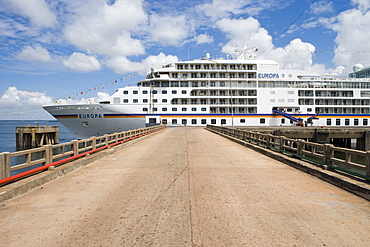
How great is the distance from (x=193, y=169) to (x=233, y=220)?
17.6ft

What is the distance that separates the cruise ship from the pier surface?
46.1 m

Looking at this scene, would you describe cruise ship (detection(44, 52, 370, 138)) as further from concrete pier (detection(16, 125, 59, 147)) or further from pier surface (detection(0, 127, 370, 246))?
pier surface (detection(0, 127, 370, 246))

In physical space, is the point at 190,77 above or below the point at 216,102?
above

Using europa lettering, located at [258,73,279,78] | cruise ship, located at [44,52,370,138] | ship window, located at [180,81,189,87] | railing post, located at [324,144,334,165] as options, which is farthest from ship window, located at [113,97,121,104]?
railing post, located at [324,144,334,165]

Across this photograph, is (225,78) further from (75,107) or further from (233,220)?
(233,220)

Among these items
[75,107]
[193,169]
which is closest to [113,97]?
[75,107]

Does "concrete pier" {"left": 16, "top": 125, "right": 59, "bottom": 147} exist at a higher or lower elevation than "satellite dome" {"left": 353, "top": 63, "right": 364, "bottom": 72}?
lower

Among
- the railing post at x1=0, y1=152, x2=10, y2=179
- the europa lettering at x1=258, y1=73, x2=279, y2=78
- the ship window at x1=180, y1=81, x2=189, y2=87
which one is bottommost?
the railing post at x1=0, y1=152, x2=10, y2=179

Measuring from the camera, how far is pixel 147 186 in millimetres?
7723

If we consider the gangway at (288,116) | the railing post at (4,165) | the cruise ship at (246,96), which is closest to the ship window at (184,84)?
the cruise ship at (246,96)

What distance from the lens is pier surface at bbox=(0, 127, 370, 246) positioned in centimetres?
431

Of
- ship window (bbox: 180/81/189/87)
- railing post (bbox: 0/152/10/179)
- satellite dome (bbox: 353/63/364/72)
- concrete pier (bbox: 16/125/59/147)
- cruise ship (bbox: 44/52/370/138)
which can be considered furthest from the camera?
satellite dome (bbox: 353/63/364/72)

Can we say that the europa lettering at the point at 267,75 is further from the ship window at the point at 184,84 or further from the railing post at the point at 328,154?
the railing post at the point at 328,154

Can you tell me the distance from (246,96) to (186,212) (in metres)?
55.5
